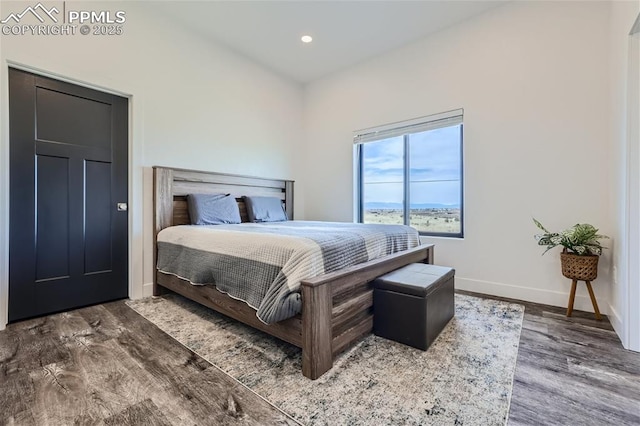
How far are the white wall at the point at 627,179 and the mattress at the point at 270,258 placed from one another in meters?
1.45

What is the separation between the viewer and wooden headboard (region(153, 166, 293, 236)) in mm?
2932

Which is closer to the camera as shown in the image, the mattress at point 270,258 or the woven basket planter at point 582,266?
the mattress at point 270,258

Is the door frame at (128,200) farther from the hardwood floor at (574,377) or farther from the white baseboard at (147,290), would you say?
the hardwood floor at (574,377)

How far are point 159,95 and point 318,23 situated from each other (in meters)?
1.89

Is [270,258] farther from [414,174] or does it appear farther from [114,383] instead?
[414,174]

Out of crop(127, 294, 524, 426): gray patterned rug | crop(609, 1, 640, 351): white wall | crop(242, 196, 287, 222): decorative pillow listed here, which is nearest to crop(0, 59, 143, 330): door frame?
crop(127, 294, 524, 426): gray patterned rug

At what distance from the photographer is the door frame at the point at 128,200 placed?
83.7 inches

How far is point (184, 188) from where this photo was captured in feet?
10.5

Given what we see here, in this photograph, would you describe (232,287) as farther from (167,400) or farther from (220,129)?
(220,129)

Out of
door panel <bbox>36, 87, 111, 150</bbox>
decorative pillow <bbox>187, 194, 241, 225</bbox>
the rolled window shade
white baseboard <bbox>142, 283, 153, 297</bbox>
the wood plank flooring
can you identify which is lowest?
the wood plank flooring

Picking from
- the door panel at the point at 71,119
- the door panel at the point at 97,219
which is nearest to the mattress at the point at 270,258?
the door panel at the point at 97,219

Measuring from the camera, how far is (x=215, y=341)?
193 cm

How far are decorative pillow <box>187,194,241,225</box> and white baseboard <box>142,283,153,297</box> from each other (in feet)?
2.50

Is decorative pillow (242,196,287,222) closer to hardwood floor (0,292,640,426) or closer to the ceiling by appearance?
hardwood floor (0,292,640,426)
